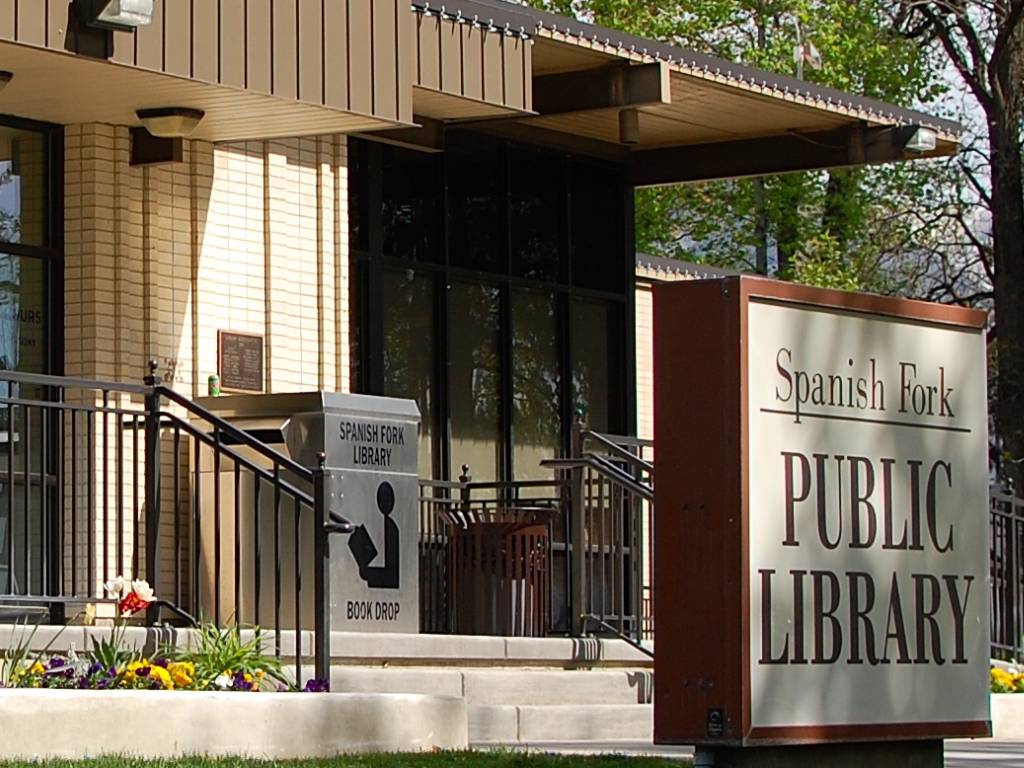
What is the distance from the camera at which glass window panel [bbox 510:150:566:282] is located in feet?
58.1

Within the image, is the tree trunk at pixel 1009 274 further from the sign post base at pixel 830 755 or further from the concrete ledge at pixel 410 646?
the sign post base at pixel 830 755

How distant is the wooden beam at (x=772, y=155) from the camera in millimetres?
17719

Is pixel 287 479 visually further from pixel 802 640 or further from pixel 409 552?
pixel 802 640

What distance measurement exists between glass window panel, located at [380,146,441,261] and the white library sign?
8760mm

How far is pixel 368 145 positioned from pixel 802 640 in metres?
9.40

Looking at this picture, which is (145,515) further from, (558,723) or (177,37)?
(177,37)

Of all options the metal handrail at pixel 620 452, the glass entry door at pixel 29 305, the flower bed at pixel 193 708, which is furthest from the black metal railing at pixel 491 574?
the flower bed at pixel 193 708

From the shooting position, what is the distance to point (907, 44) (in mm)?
33312

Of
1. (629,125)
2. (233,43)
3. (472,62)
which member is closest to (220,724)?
(233,43)

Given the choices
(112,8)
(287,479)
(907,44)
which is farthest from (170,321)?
(907,44)

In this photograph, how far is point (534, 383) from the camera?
17812 mm

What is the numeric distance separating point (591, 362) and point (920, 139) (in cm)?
331

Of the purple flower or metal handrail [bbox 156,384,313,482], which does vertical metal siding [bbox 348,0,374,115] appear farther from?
the purple flower

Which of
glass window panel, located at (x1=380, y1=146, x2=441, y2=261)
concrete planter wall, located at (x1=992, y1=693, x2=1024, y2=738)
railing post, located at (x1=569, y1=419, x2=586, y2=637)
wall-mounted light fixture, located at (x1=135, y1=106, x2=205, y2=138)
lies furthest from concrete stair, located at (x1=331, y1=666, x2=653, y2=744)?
glass window panel, located at (x1=380, y1=146, x2=441, y2=261)
